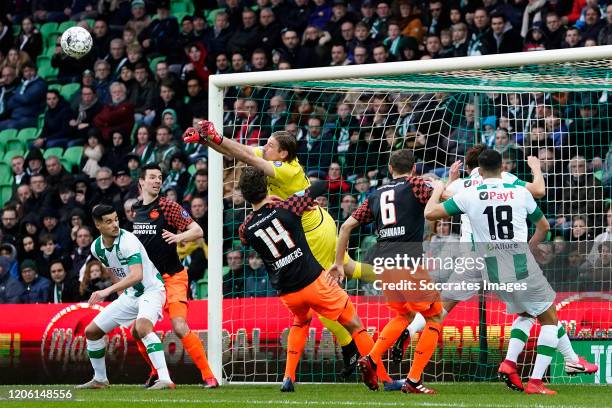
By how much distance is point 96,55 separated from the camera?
1884 centimetres

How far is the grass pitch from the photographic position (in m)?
8.30

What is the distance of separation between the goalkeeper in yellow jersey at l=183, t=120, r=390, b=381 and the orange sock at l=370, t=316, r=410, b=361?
398 millimetres

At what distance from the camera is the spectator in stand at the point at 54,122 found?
1812 centimetres

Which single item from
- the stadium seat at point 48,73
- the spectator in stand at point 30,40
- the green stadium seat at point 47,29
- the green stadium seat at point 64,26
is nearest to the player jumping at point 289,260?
the stadium seat at point 48,73

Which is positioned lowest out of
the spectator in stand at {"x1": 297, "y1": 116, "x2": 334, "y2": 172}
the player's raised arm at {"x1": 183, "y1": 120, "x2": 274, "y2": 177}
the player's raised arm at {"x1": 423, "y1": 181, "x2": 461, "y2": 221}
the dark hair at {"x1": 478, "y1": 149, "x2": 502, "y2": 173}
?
the player's raised arm at {"x1": 423, "y1": 181, "x2": 461, "y2": 221}

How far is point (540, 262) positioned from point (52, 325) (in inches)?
197

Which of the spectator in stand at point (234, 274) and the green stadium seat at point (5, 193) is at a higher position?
the green stadium seat at point (5, 193)

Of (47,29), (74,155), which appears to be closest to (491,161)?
(74,155)

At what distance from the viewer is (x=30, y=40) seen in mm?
19656

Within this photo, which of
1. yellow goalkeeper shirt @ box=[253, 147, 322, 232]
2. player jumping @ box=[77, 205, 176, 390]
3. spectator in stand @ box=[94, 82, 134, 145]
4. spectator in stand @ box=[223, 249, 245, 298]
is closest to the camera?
yellow goalkeeper shirt @ box=[253, 147, 322, 232]

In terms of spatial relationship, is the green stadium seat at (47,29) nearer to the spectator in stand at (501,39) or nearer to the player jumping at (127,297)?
the spectator in stand at (501,39)

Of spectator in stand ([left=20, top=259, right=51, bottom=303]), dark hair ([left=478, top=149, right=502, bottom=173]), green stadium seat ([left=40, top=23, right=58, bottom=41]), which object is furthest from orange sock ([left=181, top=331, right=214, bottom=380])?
green stadium seat ([left=40, top=23, right=58, bottom=41])

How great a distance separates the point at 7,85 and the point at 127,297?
980 centimetres

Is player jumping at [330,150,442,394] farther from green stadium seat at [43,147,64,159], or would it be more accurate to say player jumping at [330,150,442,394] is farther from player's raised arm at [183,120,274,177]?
green stadium seat at [43,147,64,159]
